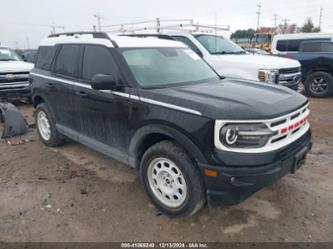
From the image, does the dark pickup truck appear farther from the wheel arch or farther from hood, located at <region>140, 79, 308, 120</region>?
the wheel arch

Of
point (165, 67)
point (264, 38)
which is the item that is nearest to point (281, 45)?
point (165, 67)

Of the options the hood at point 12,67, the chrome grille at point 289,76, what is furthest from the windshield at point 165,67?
the hood at point 12,67

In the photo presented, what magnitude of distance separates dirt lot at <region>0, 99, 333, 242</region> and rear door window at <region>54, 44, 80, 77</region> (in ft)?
4.73

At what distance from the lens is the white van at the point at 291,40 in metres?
11.5

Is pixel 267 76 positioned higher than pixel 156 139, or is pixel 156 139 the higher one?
pixel 267 76

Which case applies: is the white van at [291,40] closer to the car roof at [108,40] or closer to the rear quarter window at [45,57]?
the car roof at [108,40]

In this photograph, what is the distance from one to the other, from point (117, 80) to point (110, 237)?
1.75 m

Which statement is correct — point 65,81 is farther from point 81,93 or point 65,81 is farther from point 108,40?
point 108,40

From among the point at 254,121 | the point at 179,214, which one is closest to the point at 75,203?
the point at 179,214

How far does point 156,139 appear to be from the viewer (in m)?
3.26

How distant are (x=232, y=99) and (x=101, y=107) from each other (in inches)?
67.9

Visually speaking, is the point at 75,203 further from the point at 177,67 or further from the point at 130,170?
the point at 177,67

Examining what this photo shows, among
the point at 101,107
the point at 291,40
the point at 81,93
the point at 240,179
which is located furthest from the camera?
the point at 291,40

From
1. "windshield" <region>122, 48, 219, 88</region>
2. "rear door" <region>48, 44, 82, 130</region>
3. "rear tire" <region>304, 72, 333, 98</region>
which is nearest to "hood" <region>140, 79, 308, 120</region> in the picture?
"windshield" <region>122, 48, 219, 88</region>
